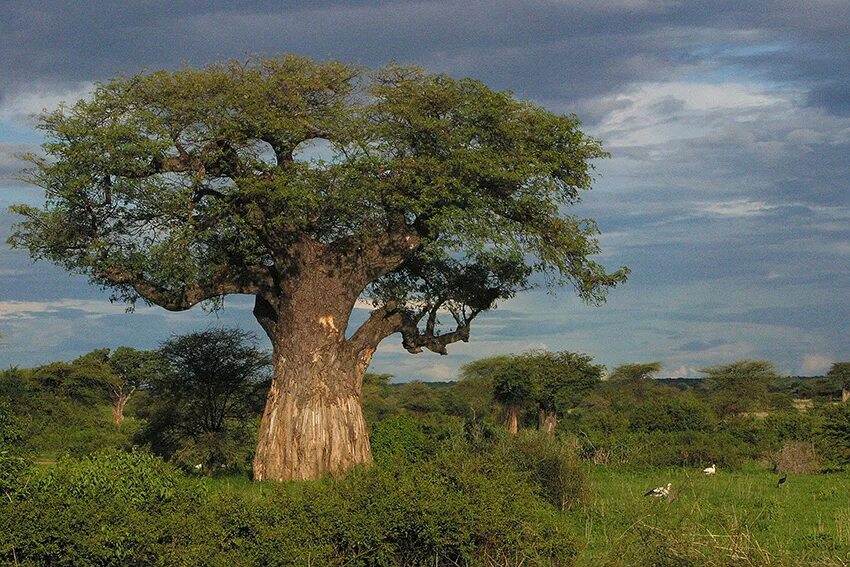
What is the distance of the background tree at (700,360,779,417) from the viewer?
206 ft

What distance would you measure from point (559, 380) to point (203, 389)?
76.5 feet

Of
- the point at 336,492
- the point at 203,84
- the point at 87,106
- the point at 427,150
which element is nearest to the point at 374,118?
→ the point at 427,150

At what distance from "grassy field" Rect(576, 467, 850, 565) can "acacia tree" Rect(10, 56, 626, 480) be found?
608cm

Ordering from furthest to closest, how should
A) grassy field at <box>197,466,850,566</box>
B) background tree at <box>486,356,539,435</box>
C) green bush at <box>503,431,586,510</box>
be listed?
1. background tree at <box>486,356,539,435</box>
2. green bush at <box>503,431,586,510</box>
3. grassy field at <box>197,466,850,566</box>

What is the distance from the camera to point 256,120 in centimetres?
2231

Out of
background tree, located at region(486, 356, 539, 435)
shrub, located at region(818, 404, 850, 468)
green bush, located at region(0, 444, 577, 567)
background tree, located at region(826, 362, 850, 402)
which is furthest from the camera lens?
background tree, located at region(826, 362, 850, 402)

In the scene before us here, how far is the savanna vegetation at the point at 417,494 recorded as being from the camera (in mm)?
10750

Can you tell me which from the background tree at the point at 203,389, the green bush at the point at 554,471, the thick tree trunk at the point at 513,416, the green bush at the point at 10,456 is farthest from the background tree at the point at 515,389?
the green bush at the point at 10,456

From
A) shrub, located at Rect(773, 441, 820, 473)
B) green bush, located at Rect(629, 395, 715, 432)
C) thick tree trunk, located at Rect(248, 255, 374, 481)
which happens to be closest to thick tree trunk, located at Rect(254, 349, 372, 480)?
thick tree trunk, located at Rect(248, 255, 374, 481)

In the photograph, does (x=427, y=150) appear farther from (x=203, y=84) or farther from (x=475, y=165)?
(x=203, y=84)

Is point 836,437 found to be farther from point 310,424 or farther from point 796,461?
point 310,424

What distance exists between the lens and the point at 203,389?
29625 mm

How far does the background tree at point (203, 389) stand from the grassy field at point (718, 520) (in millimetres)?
10033

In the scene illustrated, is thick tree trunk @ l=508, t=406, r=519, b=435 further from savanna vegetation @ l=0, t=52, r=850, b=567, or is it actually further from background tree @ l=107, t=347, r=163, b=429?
background tree @ l=107, t=347, r=163, b=429
